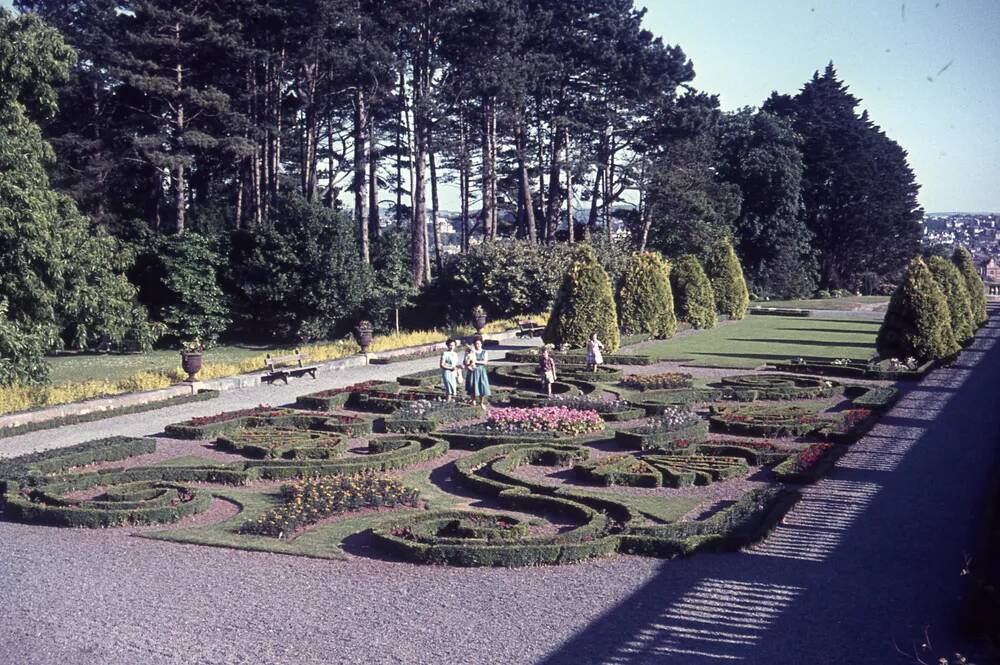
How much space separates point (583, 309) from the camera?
2694cm

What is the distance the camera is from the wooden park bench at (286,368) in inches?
899

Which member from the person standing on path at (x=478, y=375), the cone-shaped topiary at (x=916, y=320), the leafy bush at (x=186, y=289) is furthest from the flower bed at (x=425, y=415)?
the leafy bush at (x=186, y=289)

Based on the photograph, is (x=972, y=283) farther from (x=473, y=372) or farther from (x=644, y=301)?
(x=473, y=372)

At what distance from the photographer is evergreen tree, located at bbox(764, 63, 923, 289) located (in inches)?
2576

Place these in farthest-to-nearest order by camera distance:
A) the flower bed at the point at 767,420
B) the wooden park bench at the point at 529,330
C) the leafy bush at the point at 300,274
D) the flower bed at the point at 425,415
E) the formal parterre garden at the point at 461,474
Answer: the leafy bush at the point at 300,274 → the wooden park bench at the point at 529,330 → the flower bed at the point at 425,415 → the flower bed at the point at 767,420 → the formal parterre garden at the point at 461,474

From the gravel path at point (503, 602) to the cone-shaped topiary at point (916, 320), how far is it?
539 inches

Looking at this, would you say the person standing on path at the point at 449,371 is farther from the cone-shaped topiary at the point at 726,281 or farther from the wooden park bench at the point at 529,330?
the cone-shaped topiary at the point at 726,281

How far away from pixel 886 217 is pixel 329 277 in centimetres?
4405

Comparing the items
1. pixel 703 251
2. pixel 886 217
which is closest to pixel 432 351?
pixel 703 251

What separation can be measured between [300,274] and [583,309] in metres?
13.8

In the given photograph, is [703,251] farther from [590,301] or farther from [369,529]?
[369,529]

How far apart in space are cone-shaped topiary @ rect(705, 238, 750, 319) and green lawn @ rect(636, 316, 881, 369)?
1.04 m

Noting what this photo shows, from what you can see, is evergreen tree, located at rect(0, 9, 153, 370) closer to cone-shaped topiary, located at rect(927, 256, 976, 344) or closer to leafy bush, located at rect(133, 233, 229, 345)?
leafy bush, located at rect(133, 233, 229, 345)

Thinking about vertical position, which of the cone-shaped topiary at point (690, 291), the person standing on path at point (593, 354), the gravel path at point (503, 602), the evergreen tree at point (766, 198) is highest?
the evergreen tree at point (766, 198)
